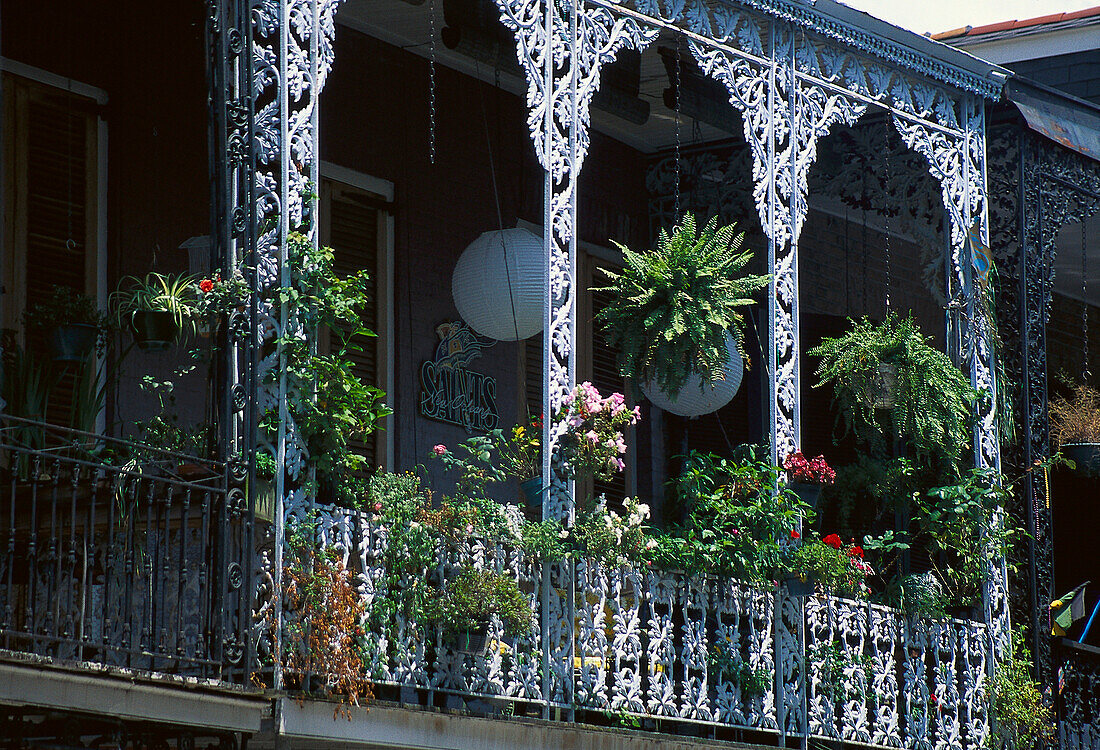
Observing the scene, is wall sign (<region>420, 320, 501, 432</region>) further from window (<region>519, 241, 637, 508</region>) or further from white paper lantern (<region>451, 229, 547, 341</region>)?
white paper lantern (<region>451, 229, 547, 341</region>)

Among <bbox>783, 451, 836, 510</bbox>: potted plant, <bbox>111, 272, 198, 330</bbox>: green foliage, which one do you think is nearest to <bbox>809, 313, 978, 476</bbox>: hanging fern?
<bbox>783, 451, 836, 510</bbox>: potted plant

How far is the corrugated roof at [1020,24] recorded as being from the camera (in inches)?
550

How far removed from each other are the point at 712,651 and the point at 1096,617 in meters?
4.84

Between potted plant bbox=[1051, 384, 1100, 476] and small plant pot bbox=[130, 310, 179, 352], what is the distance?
6206 millimetres

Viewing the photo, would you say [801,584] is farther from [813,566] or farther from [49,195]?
[49,195]

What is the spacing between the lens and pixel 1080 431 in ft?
37.2

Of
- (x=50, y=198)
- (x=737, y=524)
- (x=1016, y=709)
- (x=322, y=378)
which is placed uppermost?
(x=50, y=198)

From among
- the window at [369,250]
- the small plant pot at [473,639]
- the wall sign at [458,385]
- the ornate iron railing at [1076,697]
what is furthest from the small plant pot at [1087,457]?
the small plant pot at [473,639]

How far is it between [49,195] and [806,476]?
4.11 metres

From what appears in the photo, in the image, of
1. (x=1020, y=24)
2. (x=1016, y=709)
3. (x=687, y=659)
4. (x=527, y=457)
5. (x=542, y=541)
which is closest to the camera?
(x=542, y=541)

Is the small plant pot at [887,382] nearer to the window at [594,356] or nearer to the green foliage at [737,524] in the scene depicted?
the green foliage at [737,524]

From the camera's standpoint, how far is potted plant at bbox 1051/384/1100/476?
11133mm

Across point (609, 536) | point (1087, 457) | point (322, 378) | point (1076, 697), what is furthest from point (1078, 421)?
point (322, 378)

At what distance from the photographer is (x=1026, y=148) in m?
10.8
